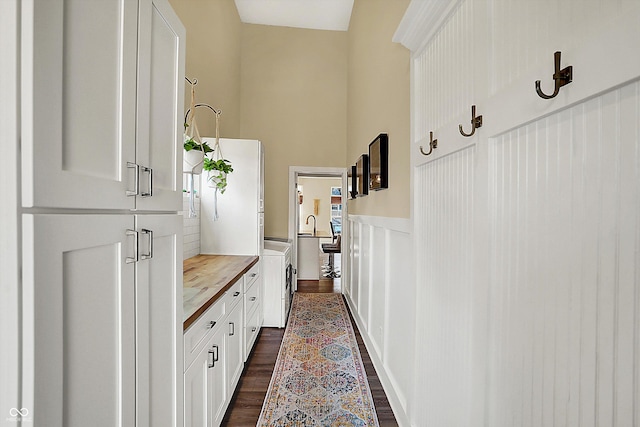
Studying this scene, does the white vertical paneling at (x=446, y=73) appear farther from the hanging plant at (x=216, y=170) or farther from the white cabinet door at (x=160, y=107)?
the hanging plant at (x=216, y=170)

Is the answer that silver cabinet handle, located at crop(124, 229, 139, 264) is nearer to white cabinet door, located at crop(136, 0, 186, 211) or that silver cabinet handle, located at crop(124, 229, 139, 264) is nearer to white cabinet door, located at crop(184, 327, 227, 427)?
white cabinet door, located at crop(136, 0, 186, 211)

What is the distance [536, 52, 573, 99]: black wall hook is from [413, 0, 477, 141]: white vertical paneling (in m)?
0.43

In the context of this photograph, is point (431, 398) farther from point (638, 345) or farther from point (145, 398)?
point (145, 398)

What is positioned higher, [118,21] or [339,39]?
[339,39]

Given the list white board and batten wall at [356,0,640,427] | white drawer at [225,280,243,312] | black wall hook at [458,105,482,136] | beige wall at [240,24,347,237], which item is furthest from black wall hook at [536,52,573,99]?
beige wall at [240,24,347,237]

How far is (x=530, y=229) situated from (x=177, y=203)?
1.12 metres

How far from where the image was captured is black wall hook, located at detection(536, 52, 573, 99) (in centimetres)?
68

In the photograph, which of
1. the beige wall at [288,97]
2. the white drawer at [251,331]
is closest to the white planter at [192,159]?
the white drawer at [251,331]

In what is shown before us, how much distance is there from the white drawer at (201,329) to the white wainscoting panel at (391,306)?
1079 mm

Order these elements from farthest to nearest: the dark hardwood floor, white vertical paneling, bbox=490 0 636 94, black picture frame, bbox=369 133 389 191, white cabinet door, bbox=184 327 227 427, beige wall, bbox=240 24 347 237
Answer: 1. beige wall, bbox=240 24 347 237
2. black picture frame, bbox=369 133 389 191
3. the dark hardwood floor
4. white cabinet door, bbox=184 327 227 427
5. white vertical paneling, bbox=490 0 636 94

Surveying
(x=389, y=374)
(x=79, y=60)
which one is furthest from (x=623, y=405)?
→ (x=389, y=374)

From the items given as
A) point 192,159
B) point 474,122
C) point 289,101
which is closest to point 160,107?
point 192,159

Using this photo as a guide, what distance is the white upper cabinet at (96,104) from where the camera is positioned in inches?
20.6

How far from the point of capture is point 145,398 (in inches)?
34.8
